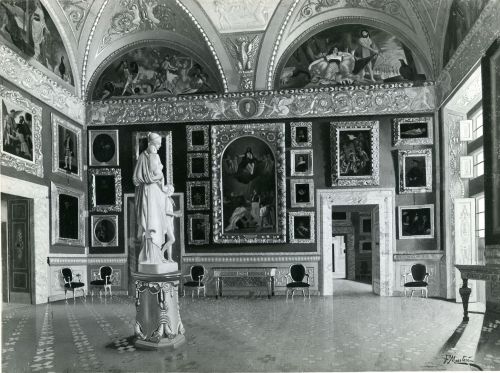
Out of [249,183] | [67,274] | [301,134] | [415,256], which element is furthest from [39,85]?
[415,256]

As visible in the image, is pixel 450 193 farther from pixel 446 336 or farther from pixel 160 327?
pixel 160 327

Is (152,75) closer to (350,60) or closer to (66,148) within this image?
(66,148)

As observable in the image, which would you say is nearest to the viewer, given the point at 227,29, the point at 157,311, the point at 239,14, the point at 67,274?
the point at 157,311

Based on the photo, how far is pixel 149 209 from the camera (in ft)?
26.5

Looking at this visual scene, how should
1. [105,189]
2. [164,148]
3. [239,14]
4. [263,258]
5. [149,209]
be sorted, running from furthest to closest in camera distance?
[105,189]
[164,148]
[263,258]
[239,14]
[149,209]

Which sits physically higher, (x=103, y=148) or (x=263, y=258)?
(x=103, y=148)

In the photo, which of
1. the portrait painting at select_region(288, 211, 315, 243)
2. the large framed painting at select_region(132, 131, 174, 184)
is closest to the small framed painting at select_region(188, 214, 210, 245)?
the large framed painting at select_region(132, 131, 174, 184)

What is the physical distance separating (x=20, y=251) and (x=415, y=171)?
12062mm

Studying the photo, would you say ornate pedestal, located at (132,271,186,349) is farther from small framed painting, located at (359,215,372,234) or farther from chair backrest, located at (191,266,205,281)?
small framed painting, located at (359,215,372,234)

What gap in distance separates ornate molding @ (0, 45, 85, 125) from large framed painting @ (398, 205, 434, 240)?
11.1 m

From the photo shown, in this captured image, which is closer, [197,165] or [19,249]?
[19,249]

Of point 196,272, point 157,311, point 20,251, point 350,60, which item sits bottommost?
point 196,272

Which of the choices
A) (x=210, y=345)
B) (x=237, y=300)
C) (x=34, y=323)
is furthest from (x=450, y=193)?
(x=34, y=323)

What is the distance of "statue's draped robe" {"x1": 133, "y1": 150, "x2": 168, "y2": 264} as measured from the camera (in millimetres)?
8094
